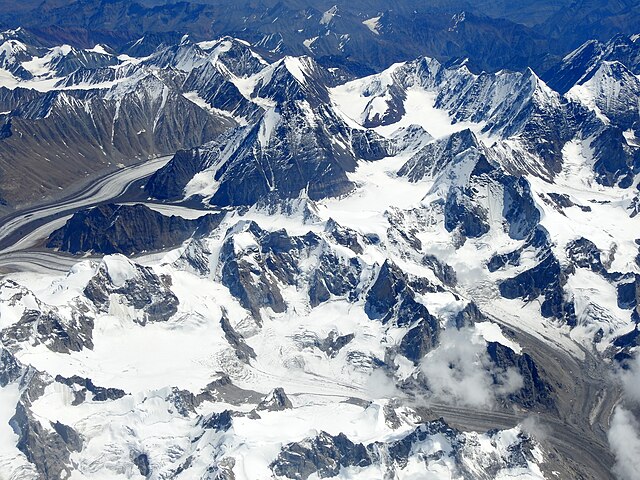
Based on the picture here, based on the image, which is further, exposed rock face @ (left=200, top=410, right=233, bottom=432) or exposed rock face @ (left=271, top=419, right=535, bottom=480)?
exposed rock face @ (left=200, top=410, right=233, bottom=432)

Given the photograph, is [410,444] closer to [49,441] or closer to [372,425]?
[372,425]

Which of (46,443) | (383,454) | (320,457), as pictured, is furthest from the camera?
(46,443)

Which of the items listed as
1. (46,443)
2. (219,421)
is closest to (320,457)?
(219,421)

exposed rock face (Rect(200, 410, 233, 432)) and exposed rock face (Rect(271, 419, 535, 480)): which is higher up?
exposed rock face (Rect(200, 410, 233, 432))

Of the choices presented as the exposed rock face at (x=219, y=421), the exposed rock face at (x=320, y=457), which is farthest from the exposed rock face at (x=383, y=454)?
the exposed rock face at (x=219, y=421)

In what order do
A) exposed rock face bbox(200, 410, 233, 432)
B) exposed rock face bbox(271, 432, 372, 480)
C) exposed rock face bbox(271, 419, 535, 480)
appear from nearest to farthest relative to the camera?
1. exposed rock face bbox(271, 432, 372, 480)
2. exposed rock face bbox(271, 419, 535, 480)
3. exposed rock face bbox(200, 410, 233, 432)

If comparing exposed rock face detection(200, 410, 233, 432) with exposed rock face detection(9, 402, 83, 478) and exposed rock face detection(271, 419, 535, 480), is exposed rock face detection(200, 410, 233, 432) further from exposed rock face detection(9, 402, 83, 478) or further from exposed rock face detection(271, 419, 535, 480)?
exposed rock face detection(9, 402, 83, 478)

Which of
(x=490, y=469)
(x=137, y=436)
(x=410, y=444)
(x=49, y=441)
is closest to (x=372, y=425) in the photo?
(x=410, y=444)

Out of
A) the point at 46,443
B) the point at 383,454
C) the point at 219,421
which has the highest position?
the point at 219,421

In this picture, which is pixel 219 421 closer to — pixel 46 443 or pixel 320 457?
pixel 320 457

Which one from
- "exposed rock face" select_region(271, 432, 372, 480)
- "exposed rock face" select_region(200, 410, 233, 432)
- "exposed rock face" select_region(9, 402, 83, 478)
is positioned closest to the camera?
"exposed rock face" select_region(271, 432, 372, 480)

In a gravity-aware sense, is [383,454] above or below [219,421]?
below

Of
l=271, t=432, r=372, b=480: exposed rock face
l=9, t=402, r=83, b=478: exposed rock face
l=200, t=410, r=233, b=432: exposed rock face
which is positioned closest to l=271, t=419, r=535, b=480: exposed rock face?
l=271, t=432, r=372, b=480: exposed rock face

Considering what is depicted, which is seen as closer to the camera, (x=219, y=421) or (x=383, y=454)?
(x=383, y=454)
